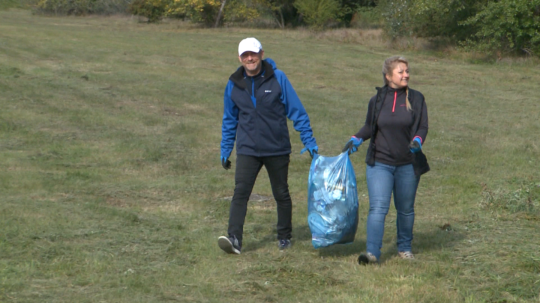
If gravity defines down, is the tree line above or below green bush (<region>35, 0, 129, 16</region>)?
above

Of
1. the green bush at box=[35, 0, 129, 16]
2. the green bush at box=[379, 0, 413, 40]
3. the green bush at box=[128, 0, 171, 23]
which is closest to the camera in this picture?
the green bush at box=[379, 0, 413, 40]

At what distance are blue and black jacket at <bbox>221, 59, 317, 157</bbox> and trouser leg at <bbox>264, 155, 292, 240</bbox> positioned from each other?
0.10 metres

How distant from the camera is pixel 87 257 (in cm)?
630

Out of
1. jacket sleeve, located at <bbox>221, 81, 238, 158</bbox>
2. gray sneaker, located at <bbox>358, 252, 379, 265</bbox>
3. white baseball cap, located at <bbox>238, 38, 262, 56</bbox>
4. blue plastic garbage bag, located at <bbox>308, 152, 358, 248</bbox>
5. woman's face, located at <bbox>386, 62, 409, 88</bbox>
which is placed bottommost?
gray sneaker, located at <bbox>358, 252, 379, 265</bbox>

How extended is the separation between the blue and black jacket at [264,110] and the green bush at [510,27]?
22106 millimetres

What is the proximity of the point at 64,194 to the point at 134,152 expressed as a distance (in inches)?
114

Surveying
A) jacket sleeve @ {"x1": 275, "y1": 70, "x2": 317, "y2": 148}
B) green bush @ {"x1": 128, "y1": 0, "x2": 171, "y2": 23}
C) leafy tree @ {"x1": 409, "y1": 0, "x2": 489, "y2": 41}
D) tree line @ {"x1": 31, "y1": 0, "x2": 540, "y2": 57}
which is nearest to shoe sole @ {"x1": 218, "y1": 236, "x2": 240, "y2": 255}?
jacket sleeve @ {"x1": 275, "y1": 70, "x2": 317, "y2": 148}

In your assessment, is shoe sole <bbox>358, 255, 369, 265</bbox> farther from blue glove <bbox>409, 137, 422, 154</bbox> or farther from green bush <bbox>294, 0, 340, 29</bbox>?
green bush <bbox>294, 0, 340, 29</bbox>

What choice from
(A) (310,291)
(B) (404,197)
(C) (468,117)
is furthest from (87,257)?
(C) (468,117)

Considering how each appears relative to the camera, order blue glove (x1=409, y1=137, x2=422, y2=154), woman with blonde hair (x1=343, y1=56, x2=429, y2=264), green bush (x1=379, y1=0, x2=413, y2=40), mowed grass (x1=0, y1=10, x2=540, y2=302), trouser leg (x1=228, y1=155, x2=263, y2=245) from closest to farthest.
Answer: mowed grass (x1=0, y1=10, x2=540, y2=302) < blue glove (x1=409, y1=137, x2=422, y2=154) < woman with blonde hair (x1=343, y1=56, x2=429, y2=264) < trouser leg (x1=228, y1=155, x2=263, y2=245) < green bush (x1=379, y1=0, x2=413, y2=40)

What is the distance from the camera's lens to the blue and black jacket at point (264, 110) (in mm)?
6301

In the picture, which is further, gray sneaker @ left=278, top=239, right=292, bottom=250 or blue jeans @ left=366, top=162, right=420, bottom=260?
gray sneaker @ left=278, top=239, right=292, bottom=250

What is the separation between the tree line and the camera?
1089 inches

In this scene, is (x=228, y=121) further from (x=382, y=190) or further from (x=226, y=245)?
(x=382, y=190)
